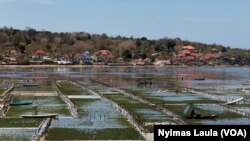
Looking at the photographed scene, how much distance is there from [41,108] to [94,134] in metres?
19.9

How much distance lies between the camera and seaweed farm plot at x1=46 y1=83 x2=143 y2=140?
42.5 m

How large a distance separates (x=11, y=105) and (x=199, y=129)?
4828 centimetres

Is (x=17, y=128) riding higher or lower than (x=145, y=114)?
higher

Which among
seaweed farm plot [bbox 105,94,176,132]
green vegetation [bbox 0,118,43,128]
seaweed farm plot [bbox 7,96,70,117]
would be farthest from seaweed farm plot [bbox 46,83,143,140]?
seaweed farm plot [bbox 7,96,70,117]

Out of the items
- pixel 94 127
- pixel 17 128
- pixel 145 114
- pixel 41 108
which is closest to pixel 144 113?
pixel 145 114

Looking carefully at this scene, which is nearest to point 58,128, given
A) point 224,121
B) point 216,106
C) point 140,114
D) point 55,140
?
point 55,140

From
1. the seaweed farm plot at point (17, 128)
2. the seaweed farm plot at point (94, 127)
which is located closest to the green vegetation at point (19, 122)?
the seaweed farm plot at point (17, 128)

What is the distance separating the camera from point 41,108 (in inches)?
2441

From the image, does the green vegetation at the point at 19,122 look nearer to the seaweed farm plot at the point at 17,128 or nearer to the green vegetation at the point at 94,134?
the seaweed farm plot at the point at 17,128

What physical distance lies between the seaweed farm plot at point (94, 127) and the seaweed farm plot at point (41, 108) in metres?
2.42

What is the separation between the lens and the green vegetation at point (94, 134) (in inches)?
1645

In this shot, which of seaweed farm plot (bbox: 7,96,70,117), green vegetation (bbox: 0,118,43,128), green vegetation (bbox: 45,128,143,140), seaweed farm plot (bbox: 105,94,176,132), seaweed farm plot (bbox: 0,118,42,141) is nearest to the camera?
green vegetation (bbox: 45,128,143,140)

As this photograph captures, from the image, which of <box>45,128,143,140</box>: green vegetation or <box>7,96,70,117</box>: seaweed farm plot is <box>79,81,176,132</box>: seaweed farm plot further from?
<box>7,96,70,117</box>: seaweed farm plot

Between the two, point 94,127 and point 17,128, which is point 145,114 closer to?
point 94,127
